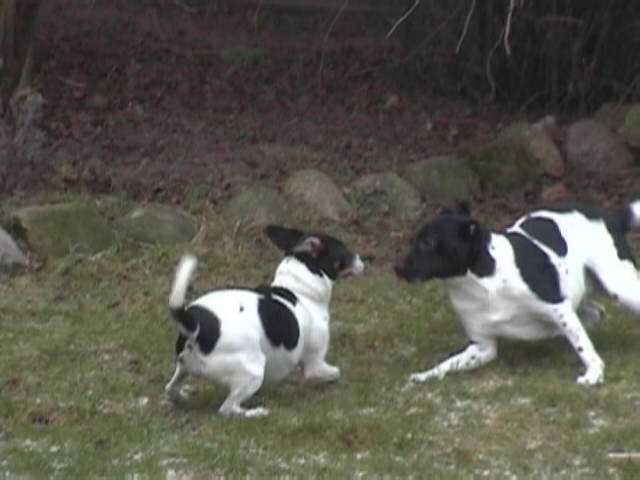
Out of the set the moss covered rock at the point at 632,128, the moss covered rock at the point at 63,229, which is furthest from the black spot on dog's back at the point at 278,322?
the moss covered rock at the point at 632,128

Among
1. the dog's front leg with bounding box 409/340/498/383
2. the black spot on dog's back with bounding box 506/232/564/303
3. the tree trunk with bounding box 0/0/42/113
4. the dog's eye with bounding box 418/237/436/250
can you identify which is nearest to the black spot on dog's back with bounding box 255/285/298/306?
the dog's eye with bounding box 418/237/436/250

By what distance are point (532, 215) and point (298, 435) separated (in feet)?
7.78

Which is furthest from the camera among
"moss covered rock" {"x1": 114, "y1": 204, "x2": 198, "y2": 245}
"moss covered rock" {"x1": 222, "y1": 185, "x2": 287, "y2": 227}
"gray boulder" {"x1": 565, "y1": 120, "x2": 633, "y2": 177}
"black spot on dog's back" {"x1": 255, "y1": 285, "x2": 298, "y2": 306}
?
"gray boulder" {"x1": 565, "y1": 120, "x2": 633, "y2": 177}

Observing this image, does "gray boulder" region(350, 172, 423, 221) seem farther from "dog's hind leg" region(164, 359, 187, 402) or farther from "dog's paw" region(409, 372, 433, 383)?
"dog's hind leg" region(164, 359, 187, 402)

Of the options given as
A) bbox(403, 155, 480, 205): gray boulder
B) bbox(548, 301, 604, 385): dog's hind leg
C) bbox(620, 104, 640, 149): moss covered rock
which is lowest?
bbox(403, 155, 480, 205): gray boulder

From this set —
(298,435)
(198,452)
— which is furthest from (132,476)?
(298,435)

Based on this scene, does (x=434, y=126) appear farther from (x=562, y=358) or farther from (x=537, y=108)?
(x=562, y=358)

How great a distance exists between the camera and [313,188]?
12766mm

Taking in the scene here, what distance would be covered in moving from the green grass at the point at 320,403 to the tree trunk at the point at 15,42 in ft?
11.3

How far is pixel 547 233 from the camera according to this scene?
9.05 metres

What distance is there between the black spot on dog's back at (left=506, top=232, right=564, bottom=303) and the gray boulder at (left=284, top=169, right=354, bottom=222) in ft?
12.4

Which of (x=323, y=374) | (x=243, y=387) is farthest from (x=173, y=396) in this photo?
(x=323, y=374)

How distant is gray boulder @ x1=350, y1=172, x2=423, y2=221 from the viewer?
12812 millimetres

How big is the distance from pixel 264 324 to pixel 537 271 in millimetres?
1636
